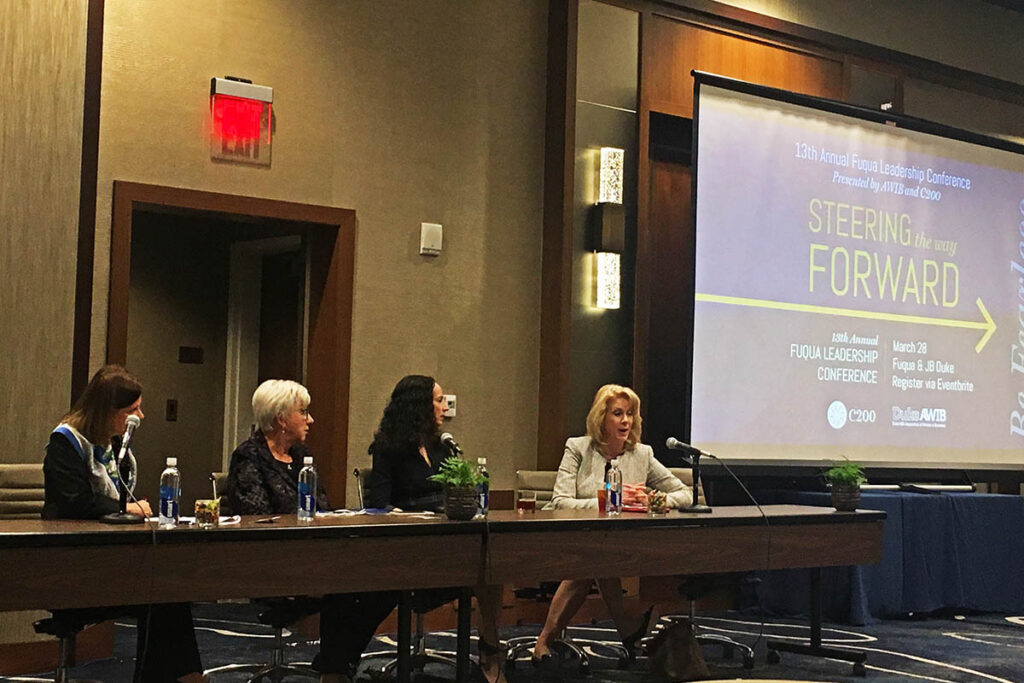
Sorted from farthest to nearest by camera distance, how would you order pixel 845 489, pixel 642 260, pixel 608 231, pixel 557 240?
pixel 642 260, pixel 608 231, pixel 557 240, pixel 845 489

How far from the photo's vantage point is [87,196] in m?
5.43

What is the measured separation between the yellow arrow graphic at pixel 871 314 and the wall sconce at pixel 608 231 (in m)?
0.50

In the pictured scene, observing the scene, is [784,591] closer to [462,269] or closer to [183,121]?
[462,269]

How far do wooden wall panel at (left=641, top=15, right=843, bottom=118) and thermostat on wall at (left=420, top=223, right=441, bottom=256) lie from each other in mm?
1497

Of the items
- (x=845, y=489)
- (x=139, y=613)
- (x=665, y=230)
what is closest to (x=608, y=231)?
(x=665, y=230)

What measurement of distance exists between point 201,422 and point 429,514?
149 inches

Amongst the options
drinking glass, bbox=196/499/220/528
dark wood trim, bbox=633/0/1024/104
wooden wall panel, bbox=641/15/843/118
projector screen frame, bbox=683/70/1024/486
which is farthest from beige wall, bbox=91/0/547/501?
drinking glass, bbox=196/499/220/528

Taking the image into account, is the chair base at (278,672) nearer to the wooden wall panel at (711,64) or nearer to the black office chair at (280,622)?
the black office chair at (280,622)

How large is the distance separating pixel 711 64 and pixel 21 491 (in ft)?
15.0

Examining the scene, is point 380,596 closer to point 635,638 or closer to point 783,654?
point 635,638

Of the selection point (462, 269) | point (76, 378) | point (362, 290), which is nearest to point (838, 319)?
point (462, 269)

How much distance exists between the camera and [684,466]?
6988 millimetres

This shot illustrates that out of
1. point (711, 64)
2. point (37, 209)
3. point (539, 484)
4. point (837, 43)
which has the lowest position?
point (539, 484)

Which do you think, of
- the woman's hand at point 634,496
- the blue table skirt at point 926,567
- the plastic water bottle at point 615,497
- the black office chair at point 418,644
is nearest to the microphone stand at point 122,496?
the black office chair at point 418,644
